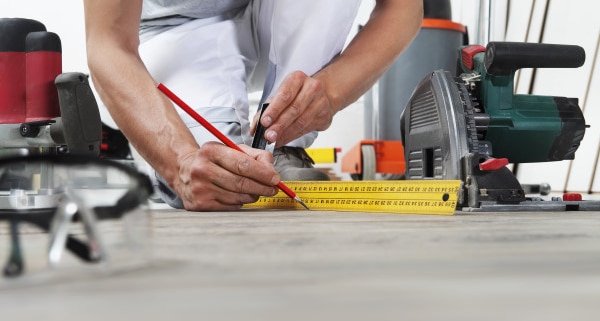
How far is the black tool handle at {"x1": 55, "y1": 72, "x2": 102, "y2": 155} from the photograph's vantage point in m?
1.66

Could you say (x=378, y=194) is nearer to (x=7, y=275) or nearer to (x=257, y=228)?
(x=257, y=228)

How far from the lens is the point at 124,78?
131 centimetres

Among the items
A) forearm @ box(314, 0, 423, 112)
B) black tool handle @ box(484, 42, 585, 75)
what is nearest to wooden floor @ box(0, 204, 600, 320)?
black tool handle @ box(484, 42, 585, 75)

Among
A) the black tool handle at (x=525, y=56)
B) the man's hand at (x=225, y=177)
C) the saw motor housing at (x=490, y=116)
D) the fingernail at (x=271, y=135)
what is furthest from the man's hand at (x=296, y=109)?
the black tool handle at (x=525, y=56)

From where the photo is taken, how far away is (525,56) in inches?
52.4

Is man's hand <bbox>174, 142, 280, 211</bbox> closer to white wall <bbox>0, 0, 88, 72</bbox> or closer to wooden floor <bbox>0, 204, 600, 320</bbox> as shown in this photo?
wooden floor <bbox>0, 204, 600, 320</bbox>

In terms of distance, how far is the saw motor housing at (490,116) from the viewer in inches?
49.5

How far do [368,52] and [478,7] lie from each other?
140 cm

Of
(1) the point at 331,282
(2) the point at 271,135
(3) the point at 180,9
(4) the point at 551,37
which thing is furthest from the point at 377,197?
(4) the point at 551,37

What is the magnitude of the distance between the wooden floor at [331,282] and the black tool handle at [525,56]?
77 cm

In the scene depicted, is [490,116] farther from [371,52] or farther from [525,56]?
[371,52]

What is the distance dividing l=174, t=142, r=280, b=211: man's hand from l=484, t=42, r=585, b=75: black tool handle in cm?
54

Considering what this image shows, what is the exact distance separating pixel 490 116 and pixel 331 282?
1.03m

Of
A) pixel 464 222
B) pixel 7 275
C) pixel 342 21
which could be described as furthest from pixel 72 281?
pixel 342 21
